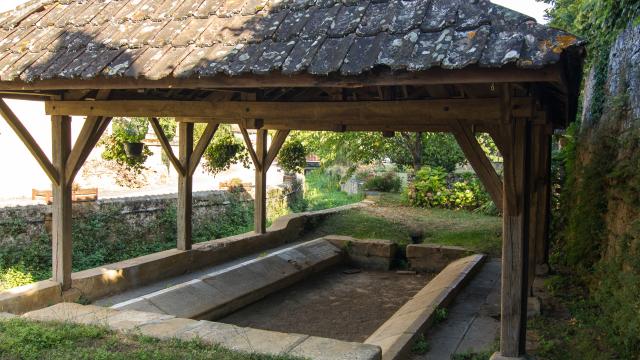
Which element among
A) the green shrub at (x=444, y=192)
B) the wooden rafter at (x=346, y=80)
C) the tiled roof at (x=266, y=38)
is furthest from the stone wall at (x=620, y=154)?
the green shrub at (x=444, y=192)

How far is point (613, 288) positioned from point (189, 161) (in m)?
5.89

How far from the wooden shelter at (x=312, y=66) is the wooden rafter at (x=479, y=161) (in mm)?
11

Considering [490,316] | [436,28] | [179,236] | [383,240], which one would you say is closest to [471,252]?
[383,240]

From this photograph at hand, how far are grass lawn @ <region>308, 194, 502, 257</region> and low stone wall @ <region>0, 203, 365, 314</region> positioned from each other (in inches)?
73.8

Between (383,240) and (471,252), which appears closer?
(471,252)

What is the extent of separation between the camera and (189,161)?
803 cm

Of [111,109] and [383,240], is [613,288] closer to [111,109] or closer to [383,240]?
[111,109]

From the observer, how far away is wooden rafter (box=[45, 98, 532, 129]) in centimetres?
411

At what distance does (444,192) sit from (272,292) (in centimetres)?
871

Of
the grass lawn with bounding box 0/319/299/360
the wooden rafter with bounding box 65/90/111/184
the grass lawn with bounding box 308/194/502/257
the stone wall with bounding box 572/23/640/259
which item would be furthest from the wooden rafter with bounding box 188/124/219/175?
the stone wall with bounding box 572/23/640/259

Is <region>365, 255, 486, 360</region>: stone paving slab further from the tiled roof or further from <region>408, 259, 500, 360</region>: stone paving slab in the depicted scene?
the tiled roof

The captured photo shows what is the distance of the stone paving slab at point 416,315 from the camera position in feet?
15.6

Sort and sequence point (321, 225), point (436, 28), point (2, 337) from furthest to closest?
point (321, 225), point (2, 337), point (436, 28)

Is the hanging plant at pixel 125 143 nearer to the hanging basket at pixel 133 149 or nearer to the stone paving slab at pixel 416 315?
the hanging basket at pixel 133 149
